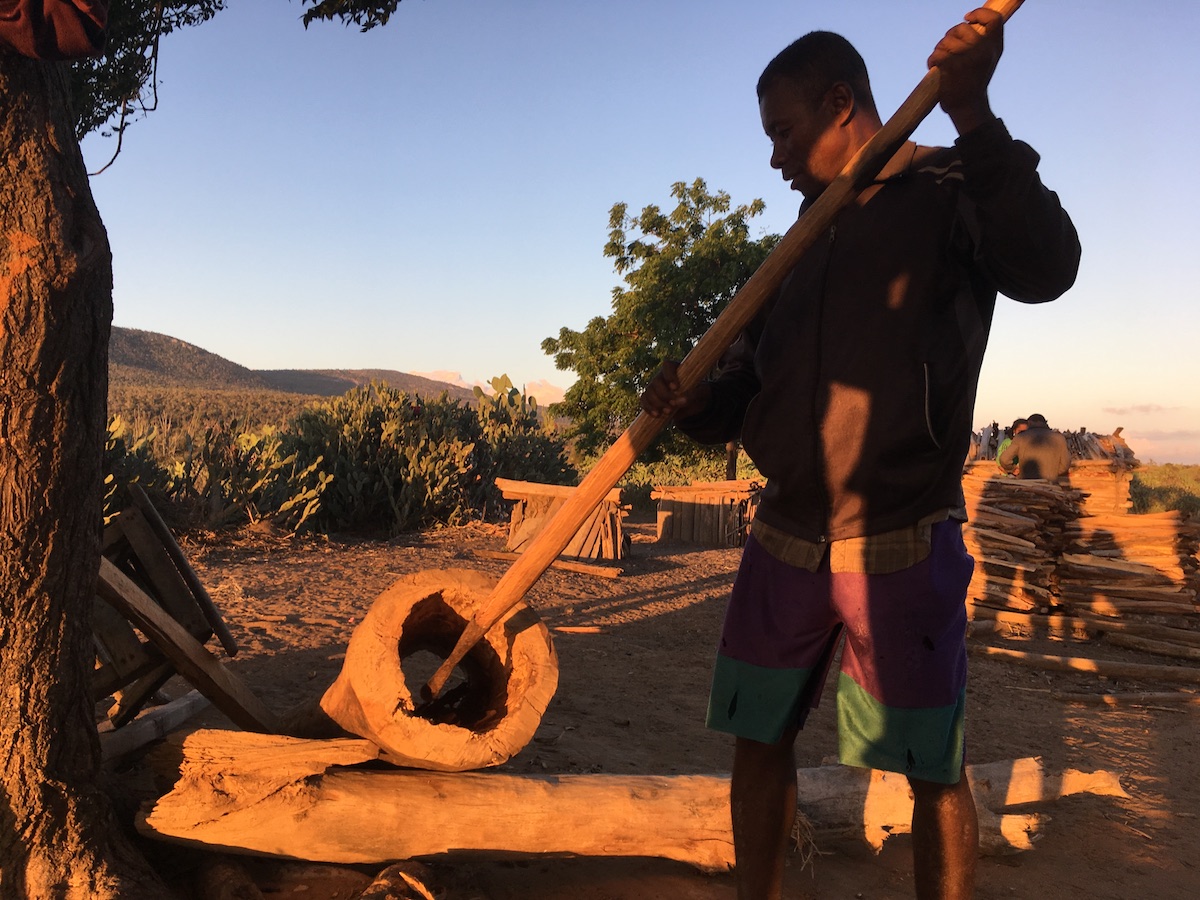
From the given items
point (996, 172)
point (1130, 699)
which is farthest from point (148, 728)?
point (1130, 699)

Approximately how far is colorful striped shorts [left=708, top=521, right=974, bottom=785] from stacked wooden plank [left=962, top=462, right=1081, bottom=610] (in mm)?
5990

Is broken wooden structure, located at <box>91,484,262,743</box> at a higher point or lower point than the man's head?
lower

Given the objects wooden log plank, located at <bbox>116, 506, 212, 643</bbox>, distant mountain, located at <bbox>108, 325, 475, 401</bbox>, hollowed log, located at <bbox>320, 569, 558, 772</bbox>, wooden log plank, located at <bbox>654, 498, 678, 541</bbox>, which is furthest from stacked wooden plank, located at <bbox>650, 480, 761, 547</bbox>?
distant mountain, located at <bbox>108, 325, 475, 401</bbox>

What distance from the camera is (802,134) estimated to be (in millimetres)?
2051

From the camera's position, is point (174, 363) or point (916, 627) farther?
point (174, 363)

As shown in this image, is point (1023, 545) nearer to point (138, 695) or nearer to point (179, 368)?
point (138, 695)

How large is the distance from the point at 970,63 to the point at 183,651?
2612 mm

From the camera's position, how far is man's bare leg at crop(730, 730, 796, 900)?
2.05m

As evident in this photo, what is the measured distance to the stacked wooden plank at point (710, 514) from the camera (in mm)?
12117

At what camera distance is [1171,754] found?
14.2ft

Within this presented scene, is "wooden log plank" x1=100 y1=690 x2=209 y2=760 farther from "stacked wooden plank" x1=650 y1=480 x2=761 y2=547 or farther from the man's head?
"stacked wooden plank" x1=650 y1=480 x2=761 y2=547

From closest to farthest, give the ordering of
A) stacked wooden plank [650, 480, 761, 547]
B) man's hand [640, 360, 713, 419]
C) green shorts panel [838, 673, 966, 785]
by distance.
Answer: green shorts panel [838, 673, 966, 785], man's hand [640, 360, 713, 419], stacked wooden plank [650, 480, 761, 547]

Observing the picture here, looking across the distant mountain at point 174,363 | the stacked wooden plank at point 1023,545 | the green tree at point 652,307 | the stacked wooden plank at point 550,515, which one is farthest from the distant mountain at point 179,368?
the stacked wooden plank at point 1023,545

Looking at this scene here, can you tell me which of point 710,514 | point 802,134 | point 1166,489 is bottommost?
point 710,514
